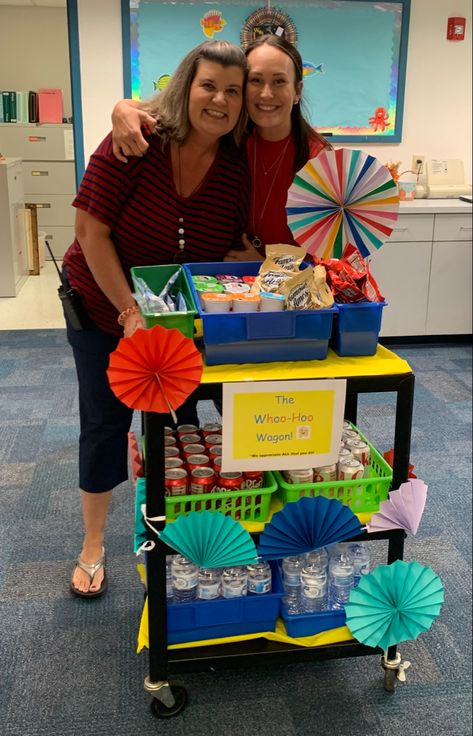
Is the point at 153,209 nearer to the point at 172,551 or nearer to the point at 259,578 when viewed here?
the point at 172,551

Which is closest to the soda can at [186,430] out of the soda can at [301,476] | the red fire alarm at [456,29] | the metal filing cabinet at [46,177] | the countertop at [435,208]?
the soda can at [301,476]

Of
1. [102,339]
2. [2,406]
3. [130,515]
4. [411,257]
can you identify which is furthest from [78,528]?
[411,257]

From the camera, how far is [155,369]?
116 centimetres

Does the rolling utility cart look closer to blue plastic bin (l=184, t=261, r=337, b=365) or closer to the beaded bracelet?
blue plastic bin (l=184, t=261, r=337, b=365)

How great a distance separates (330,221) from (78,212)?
1.65 ft

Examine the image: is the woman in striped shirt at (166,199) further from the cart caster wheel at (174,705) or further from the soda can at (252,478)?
the cart caster wheel at (174,705)

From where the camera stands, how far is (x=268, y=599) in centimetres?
144

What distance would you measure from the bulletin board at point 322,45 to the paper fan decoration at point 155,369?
103 inches

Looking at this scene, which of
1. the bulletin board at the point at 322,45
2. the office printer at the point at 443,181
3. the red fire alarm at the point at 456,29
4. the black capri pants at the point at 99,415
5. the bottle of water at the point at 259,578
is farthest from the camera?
the office printer at the point at 443,181

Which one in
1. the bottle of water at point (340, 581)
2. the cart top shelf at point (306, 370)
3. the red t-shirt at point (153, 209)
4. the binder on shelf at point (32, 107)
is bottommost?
the bottle of water at point (340, 581)

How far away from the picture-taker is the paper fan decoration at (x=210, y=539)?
1274mm

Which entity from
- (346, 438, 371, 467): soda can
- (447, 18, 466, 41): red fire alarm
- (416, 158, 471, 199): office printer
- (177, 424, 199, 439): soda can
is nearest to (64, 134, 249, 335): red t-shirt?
(177, 424, 199, 439): soda can

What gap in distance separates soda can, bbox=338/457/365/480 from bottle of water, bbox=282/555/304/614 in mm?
227

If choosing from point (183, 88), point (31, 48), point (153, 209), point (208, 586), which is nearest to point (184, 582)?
point (208, 586)
